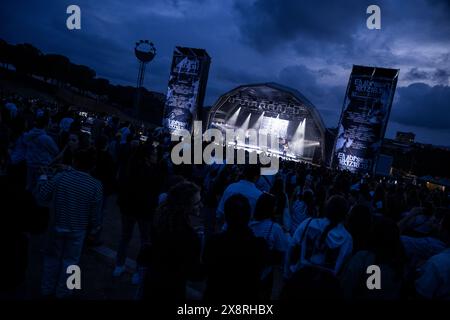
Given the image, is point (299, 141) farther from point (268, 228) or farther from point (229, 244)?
point (229, 244)

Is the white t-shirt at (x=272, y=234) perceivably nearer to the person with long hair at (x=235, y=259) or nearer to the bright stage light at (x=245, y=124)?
the person with long hair at (x=235, y=259)

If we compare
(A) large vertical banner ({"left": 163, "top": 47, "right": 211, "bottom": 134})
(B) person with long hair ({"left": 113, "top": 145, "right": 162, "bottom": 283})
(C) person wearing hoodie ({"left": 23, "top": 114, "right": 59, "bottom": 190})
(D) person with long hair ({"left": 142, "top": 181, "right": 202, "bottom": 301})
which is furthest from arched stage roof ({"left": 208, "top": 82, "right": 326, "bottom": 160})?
(D) person with long hair ({"left": 142, "top": 181, "right": 202, "bottom": 301})

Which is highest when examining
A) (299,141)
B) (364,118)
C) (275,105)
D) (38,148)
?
(275,105)

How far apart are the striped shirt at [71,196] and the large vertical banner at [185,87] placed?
2220cm

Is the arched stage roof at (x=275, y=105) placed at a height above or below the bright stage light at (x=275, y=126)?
above

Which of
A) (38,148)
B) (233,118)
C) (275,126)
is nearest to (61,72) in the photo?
(233,118)

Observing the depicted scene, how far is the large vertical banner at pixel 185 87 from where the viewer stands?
25394 mm

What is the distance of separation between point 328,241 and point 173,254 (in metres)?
1.37

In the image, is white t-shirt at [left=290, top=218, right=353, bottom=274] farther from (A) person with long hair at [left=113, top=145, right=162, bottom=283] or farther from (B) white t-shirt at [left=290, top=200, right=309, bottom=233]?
(B) white t-shirt at [left=290, top=200, right=309, bottom=233]

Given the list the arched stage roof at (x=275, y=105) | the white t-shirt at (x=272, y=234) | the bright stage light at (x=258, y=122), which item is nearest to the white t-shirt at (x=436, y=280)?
the white t-shirt at (x=272, y=234)

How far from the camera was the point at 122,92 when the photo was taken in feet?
222

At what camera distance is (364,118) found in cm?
1933

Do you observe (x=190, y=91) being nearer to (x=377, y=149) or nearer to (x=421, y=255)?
(x=377, y=149)

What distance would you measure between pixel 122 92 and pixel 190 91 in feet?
155
